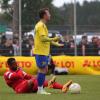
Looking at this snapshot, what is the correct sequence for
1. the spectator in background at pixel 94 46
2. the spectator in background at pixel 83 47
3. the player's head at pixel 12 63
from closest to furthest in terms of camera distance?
the player's head at pixel 12 63
the spectator in background at pixel 94 46
the spectator in background at pixel 83 47

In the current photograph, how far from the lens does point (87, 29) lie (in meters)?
26.6

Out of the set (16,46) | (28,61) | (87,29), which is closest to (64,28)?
(87,29)

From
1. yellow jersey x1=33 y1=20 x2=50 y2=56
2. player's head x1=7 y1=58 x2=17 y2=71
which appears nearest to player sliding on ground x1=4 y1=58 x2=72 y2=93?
player's head x1=7 y1=58 x2=17 y2=71

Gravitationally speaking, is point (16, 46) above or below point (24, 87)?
above

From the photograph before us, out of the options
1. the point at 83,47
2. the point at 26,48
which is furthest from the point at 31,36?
the point at 83,47

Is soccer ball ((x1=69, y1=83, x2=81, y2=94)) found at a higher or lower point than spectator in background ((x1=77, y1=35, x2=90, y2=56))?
lower

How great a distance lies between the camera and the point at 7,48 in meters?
24.3

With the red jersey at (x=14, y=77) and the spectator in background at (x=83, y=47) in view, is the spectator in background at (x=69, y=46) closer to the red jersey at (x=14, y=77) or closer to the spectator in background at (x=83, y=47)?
the spectator in background at (x=83, y=47)

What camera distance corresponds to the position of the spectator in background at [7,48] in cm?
2419

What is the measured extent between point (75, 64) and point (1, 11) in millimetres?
9715

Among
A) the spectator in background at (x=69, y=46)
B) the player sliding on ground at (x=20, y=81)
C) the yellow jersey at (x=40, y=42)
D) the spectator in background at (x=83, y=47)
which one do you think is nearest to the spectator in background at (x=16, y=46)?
the spectator in background at (x=69, y=46)

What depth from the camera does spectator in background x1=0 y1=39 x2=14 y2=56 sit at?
24188mm

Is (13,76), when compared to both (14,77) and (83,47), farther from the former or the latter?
(83,47)

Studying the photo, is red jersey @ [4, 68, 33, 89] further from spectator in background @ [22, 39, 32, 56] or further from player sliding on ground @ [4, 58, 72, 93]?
spectator in background @ [22, 39, 32, 56]
